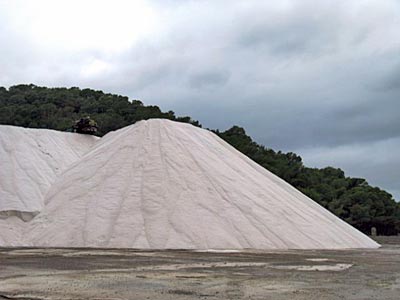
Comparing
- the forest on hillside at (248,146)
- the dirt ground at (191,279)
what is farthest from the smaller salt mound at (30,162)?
the forest on hillside at (248,146)

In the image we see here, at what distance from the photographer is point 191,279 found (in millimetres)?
9891

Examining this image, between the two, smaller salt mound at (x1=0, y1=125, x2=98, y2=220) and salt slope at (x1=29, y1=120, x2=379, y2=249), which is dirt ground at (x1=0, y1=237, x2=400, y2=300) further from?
smaller salt mound at (x1=0, y1=125, x2=98, y2=220)

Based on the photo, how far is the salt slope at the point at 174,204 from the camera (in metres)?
20.6

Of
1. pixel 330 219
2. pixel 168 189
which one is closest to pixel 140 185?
pixel 168 189

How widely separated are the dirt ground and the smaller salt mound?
1135 centimetres

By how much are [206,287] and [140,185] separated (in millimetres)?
15574

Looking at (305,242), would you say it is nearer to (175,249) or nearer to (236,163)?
(175,249)

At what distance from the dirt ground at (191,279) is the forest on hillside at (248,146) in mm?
35363

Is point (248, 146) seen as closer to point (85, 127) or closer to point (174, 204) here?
point (85, 127)

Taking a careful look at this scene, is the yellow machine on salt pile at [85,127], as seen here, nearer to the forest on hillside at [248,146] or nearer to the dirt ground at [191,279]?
the forest on hillside at [248,146]

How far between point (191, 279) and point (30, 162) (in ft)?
71.4

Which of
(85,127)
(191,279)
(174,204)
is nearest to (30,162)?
(85,127)

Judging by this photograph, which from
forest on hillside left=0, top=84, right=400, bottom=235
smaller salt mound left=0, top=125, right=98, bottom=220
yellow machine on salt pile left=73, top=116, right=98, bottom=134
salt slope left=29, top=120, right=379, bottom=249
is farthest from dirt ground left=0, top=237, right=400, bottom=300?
forest on hillside left=0, top=84, right=400, bottom=235

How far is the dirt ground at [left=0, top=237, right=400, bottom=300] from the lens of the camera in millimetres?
8070
